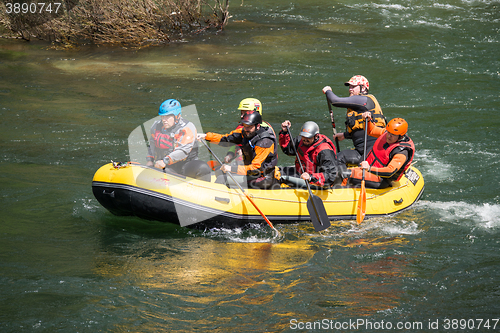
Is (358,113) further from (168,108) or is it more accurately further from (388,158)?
(168,108)

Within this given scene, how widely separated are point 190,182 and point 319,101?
596 centimetres

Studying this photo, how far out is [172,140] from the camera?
19.4ft

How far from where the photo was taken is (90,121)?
32.4ft

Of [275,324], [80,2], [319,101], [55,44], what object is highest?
[80,2]

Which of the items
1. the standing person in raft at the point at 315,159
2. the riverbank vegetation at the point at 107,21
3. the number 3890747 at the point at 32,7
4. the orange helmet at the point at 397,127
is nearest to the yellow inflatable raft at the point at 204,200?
the standing person in raft at the point at 315,159

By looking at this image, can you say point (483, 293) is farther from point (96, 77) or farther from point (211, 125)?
point (96, 77)

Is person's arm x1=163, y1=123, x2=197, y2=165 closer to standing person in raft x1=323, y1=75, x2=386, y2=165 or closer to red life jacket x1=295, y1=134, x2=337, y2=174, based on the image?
red life jacket x1=295, y1=134, x2=337, y2=174

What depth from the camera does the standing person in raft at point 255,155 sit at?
593 cm

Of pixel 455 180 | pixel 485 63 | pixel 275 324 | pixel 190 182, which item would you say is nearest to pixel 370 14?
pixel 485 63

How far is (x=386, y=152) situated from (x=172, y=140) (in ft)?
8.95

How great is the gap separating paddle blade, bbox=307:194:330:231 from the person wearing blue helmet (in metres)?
1.64

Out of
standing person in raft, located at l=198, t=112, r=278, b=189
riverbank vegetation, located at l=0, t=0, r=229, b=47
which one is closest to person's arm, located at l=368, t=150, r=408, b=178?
standing person in raft, located at l=198, t=112, r=278, b=189

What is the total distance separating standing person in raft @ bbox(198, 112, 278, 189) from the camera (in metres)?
5.93

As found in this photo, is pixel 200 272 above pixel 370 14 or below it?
below
